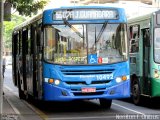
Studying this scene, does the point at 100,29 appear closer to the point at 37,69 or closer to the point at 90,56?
the point at 90,56

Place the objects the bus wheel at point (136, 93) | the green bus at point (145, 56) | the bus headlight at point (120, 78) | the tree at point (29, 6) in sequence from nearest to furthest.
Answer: the bus headlight at point (120, 78) < the green bus at point (145, 56) < the tree at point (29, 6) < the bus wheel at point (136, 93)

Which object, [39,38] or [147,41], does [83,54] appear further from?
[147,41]

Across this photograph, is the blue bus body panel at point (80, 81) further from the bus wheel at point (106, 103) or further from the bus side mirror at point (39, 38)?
the bus wheel at point (106, 103)

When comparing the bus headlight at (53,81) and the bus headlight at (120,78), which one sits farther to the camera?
the bus headlight at (120,78)

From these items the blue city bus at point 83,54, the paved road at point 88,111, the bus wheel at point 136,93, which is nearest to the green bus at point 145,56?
the bus wheel at point 136,93

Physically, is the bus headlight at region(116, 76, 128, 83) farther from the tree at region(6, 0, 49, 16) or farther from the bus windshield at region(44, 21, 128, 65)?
the tree at region(6, 0, 49, 16)

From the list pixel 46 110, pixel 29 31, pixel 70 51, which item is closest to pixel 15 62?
pixel 29 31

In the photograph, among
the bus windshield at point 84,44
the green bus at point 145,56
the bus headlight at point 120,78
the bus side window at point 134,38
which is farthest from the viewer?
the bus side window at point 134,38

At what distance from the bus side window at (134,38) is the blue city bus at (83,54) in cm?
251

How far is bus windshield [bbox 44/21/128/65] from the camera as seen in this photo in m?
14.3

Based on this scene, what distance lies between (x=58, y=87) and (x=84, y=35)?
5.49 ft

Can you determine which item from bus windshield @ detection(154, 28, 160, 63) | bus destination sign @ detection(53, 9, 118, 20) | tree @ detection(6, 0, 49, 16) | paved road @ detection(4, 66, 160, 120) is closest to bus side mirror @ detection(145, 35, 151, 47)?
bus windshield @ detection(154, 28, 160, 63)

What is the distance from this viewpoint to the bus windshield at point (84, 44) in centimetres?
1427

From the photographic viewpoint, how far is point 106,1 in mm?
83938
